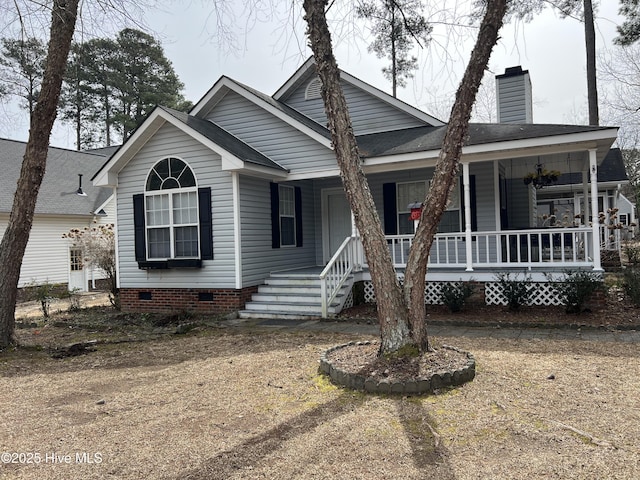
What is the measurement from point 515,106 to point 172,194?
9.34 metres

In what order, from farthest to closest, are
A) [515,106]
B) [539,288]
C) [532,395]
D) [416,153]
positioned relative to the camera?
[515,106]
[416,153]
[539,288]
[532,395]

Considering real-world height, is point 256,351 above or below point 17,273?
below

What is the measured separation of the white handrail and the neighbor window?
3.17m

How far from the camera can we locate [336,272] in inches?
384

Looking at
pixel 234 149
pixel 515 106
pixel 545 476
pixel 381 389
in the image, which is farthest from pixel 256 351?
pixel 515 106

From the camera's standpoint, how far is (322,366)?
5.39 metres

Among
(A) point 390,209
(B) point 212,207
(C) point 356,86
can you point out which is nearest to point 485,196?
(A) point 390,209

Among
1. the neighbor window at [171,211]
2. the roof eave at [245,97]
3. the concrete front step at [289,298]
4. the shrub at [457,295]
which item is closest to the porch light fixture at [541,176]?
the shrub at [457,295]

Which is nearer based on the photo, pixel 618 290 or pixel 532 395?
pixel 532 395

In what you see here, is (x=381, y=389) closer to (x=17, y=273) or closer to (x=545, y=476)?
(x=545, y=476)

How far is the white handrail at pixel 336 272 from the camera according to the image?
9203 mm

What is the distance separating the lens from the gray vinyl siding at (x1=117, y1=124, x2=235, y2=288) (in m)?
10.3

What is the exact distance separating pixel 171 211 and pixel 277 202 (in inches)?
95.9

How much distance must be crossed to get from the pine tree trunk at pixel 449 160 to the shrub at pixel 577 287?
4.24 metres
